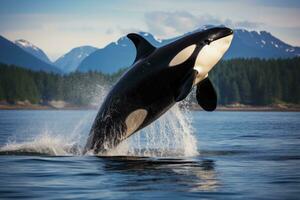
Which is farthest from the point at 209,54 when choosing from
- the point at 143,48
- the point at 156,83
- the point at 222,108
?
the point at 222,108

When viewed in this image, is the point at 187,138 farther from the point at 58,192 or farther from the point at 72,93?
the point at 72,93

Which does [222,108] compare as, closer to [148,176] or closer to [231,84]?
[231,84]

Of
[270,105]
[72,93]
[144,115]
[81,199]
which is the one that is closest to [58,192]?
[81,199]

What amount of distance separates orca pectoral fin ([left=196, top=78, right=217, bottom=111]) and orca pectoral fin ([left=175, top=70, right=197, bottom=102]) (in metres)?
1.11

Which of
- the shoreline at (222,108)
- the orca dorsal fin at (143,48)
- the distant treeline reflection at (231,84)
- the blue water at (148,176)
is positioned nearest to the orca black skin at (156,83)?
the orca dorsal fin at (143,48)

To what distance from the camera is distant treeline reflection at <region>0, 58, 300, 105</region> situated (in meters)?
149

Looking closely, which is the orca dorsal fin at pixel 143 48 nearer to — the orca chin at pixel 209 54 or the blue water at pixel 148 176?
the orca chin at pixel 209 54

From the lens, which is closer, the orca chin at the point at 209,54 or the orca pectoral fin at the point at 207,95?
the orca chin at the point at 209,54

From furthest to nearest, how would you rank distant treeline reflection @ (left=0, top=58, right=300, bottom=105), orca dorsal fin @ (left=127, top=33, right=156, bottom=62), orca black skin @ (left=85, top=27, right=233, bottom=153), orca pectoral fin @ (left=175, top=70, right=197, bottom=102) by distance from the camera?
1. distant treeline reflection @ (left=0, top=58, right=300, bottom=105)
2. orca dorsal fin @ (left=127, top=33, right=156, bottom=62)
3. orca black skin @ (left=85, top=27, right=233, bottom=153)
4. orca pectoral fin @ (left=175, top=70, right=197, bottom=102)

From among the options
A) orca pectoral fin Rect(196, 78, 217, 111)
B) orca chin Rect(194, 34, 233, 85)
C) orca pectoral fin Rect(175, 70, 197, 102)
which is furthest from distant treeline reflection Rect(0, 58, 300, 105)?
orca pectoral fin Rect(175, 70, 197, 102)

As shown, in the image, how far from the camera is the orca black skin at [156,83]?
15.1 m

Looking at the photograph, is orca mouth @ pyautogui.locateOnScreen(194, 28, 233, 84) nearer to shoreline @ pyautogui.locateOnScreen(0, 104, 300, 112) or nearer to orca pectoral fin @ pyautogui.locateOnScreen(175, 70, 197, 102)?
orca pectoral fin @ pyautogui.locateOnScreen(175, 70, 197, 102)

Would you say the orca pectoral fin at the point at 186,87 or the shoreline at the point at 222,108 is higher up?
the orca pectoral fin at the point at 186,87

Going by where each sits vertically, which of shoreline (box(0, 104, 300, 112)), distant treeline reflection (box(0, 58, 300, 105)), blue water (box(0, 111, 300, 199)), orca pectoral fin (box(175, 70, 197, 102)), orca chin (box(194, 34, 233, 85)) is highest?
distant treeline reflection (box(0, 58, 300, 105))
